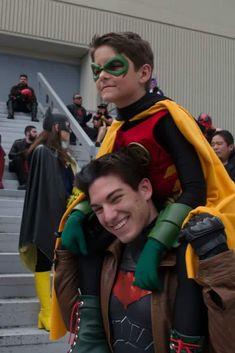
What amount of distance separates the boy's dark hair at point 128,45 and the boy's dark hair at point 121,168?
347mm

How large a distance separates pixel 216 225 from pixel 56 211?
2.49m

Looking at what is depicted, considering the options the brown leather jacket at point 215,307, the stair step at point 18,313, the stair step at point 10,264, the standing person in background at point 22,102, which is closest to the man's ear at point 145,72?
the brown leather jacket at point 215,307

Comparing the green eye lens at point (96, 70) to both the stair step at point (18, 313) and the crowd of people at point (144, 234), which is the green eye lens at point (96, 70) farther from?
the stair step at point (18, 313)

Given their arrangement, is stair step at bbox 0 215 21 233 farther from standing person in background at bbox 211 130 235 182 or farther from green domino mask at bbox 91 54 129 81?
green domino mask at bbox 91 54 129 81

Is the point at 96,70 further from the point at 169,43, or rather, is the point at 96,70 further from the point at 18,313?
the point at 169,43

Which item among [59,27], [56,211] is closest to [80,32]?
[59,27]

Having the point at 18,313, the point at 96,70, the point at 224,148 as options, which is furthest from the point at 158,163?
the point at 224,148

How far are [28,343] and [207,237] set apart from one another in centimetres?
250

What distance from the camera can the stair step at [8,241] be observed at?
4.41 meters

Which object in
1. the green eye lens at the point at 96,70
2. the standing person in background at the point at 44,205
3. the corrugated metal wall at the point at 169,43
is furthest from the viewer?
the corrugated metal wall at the point at 169,43

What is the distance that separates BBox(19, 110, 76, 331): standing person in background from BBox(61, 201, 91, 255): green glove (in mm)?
1906

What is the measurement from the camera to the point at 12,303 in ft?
11.7

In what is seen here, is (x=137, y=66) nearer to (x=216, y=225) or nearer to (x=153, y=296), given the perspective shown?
(x=216, y=225)

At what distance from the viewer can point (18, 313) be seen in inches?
141
